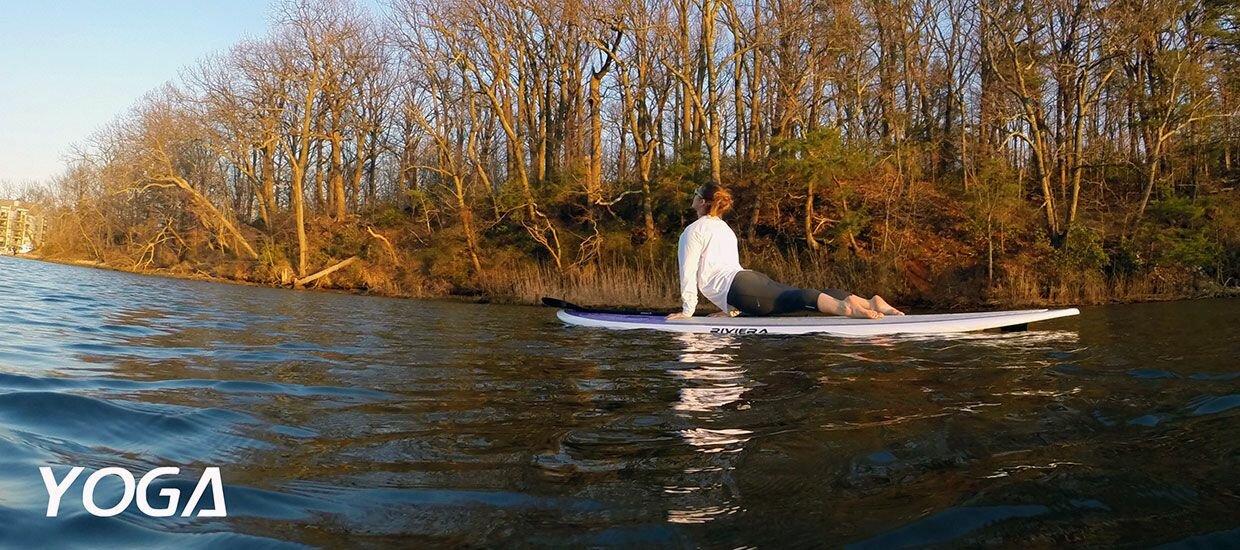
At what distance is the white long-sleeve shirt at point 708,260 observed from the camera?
6.81m

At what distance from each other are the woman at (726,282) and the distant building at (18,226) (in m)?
51.4

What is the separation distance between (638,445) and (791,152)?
675 inches

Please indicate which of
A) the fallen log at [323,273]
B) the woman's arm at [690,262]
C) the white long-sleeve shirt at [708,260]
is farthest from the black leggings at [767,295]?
the fallen log at [323,273]

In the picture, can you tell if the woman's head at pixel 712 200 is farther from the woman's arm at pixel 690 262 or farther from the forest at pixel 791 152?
the forest at pixel 791 152

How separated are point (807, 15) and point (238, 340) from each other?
54.5 feet

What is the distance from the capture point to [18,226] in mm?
47625

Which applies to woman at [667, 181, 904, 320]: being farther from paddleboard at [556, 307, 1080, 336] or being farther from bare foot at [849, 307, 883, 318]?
paddleboard at [556, 307, 1080, 336]

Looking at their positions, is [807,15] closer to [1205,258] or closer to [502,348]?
[1205,258]

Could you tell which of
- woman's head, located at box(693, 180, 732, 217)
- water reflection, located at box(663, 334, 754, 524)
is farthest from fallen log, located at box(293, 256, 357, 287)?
water reflection, located at box(663, 334, 754, 524)

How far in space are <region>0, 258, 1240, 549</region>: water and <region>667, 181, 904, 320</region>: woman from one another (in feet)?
4.35

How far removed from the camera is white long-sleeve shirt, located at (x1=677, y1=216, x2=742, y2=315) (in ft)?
22.4

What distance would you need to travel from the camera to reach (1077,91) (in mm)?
17641

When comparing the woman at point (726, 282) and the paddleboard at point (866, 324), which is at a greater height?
the woman at point (726, 282)

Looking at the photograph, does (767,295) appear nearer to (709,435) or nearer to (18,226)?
(709,435)
